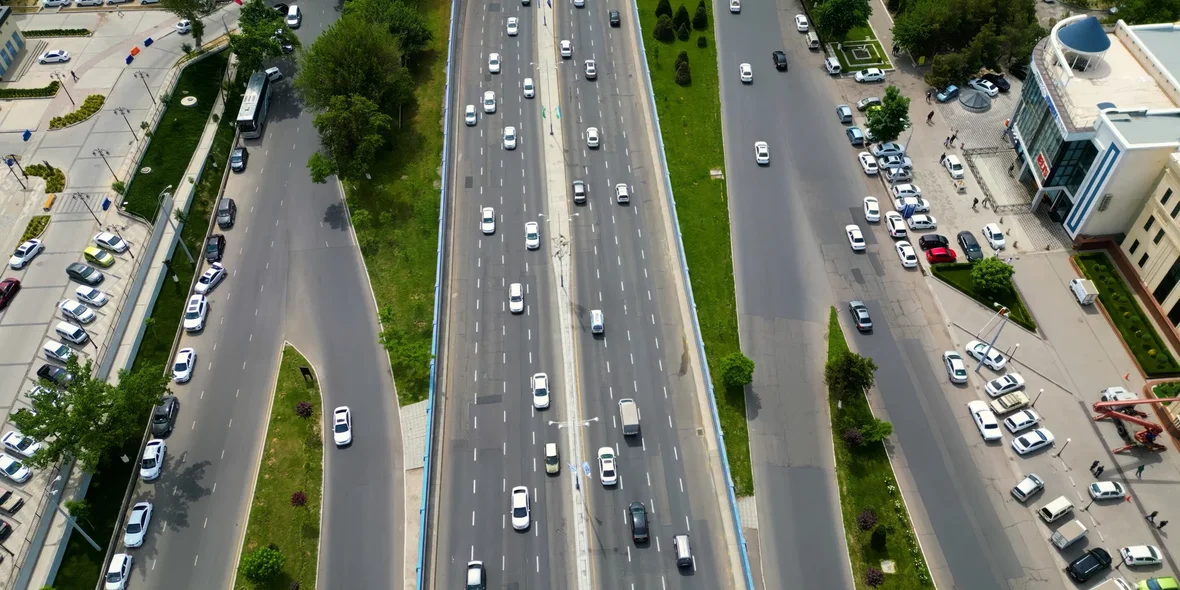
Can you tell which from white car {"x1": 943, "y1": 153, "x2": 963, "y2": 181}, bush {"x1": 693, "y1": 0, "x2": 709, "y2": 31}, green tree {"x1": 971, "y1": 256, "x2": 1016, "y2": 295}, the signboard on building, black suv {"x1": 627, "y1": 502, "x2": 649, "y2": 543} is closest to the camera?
black suv {"x1": 627, "y1": 502, "x2": 649, "y2": 543}

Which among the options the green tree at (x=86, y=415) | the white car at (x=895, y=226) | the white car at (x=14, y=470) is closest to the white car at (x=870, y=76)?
the white car at (x=895, y=226)

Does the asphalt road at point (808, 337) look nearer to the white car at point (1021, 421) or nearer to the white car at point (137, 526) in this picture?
the white car at point (1021, 421)

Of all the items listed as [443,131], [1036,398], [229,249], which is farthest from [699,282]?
[229,249]

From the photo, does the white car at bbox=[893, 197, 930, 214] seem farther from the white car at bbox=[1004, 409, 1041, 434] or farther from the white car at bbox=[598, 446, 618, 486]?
the white car at bbox=[598, 446, 618, 486]

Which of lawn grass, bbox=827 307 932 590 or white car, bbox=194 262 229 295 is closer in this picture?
lawn grass, bbox=827 307 932 590

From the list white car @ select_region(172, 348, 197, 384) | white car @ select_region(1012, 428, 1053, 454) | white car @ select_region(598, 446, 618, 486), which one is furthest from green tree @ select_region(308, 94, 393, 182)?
white car @ select_region(1012, 428, 1053, 454)

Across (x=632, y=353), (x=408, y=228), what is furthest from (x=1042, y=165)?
(x=408, y=228)
